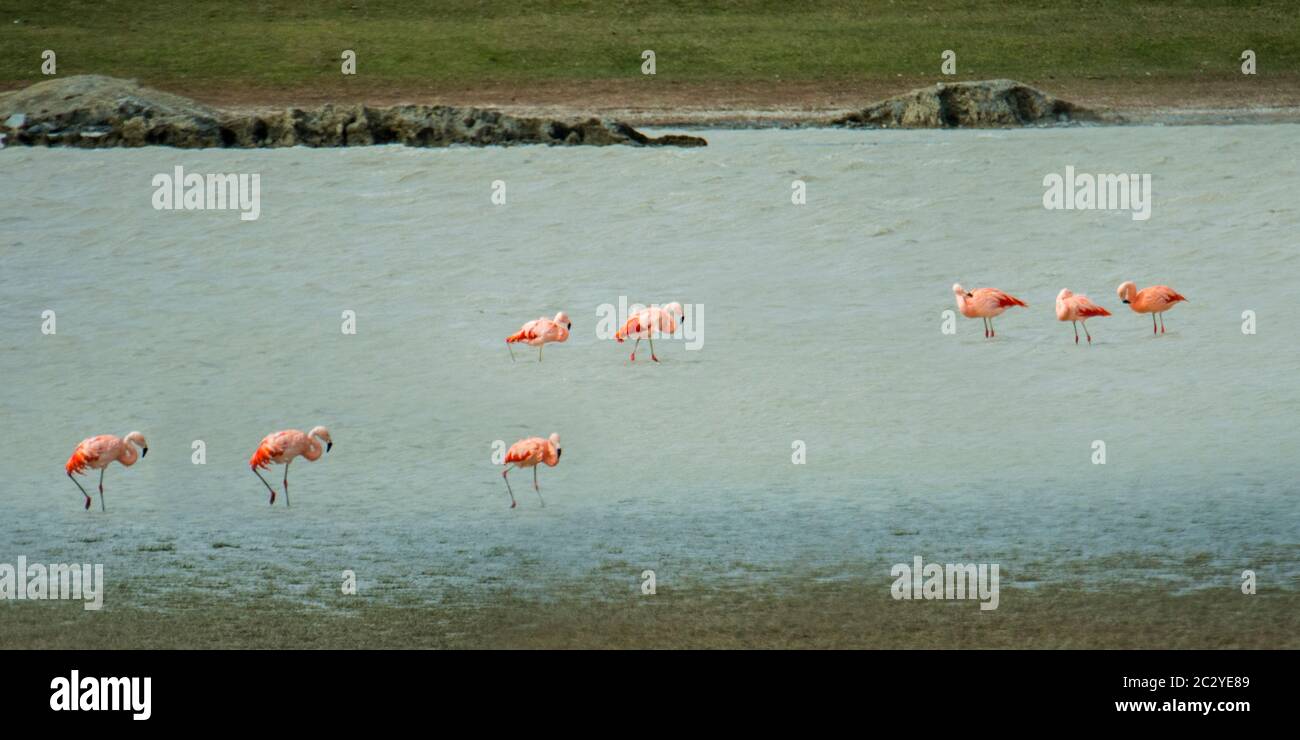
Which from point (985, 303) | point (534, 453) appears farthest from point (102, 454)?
point (985, 303)

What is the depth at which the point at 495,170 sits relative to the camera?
1538 centimetres

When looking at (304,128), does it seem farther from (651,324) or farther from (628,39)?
(628,39)

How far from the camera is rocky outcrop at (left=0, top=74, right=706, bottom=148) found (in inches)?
667

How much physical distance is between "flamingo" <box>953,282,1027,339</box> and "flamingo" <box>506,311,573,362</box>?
2372 mm

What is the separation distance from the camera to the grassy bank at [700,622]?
655cm

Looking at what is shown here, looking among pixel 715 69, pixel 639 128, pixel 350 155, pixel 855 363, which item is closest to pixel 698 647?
pixel 855 363

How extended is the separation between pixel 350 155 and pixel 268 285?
4048 mm

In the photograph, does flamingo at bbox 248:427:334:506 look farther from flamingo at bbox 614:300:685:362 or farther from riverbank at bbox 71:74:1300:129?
riverbank at bbox 71:74:1300:129

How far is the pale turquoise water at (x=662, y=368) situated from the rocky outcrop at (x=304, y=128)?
792 mm

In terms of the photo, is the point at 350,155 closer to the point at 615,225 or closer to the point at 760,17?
the point at 615,225

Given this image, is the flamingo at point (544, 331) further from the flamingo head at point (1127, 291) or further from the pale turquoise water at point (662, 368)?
the flamingo head at point (1127, 291)

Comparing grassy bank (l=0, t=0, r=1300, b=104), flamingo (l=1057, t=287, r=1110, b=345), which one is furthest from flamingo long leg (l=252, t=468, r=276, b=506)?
grassy bank (l=0, t=0, r=1300, b=104)

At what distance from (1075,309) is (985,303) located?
0.53 metres

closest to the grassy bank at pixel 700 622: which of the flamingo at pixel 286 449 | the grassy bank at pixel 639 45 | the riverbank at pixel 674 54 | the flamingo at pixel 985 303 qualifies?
the flamingo at pixel 286 449
